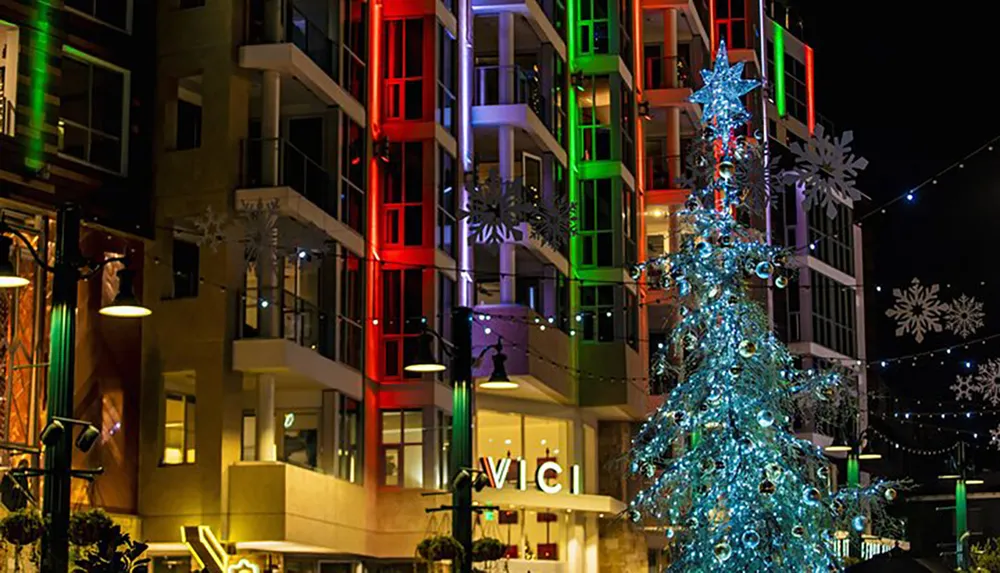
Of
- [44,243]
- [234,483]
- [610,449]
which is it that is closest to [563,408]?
[610,449]

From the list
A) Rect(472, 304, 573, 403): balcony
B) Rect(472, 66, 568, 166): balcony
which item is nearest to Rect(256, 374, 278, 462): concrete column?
Rect(472, 304, 573, 403): balcony

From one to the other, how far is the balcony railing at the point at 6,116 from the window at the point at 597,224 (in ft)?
71.0

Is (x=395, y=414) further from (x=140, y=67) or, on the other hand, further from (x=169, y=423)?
(x=140, y=67)

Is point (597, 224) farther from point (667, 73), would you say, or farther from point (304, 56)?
point (304, 56)

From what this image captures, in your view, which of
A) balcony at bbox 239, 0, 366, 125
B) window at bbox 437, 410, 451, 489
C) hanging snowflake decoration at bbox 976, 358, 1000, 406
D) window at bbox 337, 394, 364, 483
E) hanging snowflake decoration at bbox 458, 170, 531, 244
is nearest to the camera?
hanging snowflake decoration at bbox 458, 170, 531, 244

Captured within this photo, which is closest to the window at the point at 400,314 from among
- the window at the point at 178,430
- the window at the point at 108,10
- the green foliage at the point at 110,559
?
the window at the point at 178,430

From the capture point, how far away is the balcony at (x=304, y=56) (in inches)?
1266

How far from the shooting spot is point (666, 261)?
84.0 feet

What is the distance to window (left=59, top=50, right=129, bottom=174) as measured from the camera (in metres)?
30.1

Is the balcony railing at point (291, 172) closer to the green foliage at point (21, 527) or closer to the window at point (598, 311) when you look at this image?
the green foliage at point (21, 527)

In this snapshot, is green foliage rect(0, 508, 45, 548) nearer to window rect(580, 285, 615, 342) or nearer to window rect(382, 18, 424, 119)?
window rect(382, 18, 424, 119)

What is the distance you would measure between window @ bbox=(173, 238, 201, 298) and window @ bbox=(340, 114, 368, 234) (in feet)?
13.0

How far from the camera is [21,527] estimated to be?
19766mm

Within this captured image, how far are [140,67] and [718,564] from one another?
13.8 metres
